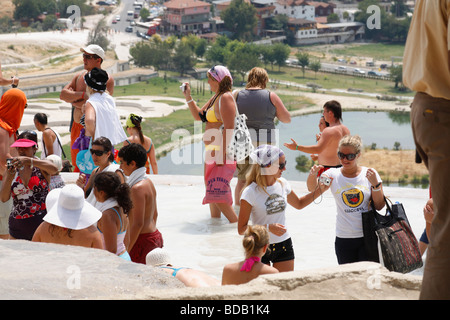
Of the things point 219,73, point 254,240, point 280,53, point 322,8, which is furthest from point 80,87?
point 322,8

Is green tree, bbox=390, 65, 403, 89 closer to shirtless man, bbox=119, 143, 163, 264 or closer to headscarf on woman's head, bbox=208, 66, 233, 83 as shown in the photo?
headscarf on woman's head, bbox=208, 66, 233, 83

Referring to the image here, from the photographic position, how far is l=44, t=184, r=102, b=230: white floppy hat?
412cm

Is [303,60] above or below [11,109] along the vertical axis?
below

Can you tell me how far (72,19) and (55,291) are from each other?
326 feet

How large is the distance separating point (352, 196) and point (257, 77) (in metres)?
2.25

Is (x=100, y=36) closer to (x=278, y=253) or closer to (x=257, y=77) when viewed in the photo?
(x=257, y=77)

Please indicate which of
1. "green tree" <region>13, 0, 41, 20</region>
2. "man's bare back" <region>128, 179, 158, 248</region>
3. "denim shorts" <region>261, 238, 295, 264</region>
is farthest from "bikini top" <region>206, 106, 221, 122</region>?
"green tree" <region>13, 0, 41, 20</region>

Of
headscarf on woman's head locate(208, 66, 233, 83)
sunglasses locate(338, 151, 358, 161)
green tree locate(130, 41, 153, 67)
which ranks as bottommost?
green tree locate(130, 41, 153, 67)

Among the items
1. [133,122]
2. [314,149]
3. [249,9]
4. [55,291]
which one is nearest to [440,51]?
[55,291]

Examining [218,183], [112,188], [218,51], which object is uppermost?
[112,188]

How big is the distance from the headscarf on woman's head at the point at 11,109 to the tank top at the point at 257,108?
6.31ft

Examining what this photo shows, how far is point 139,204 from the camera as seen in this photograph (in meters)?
4.69

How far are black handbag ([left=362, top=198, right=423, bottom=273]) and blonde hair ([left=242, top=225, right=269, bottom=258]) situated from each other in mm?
911
